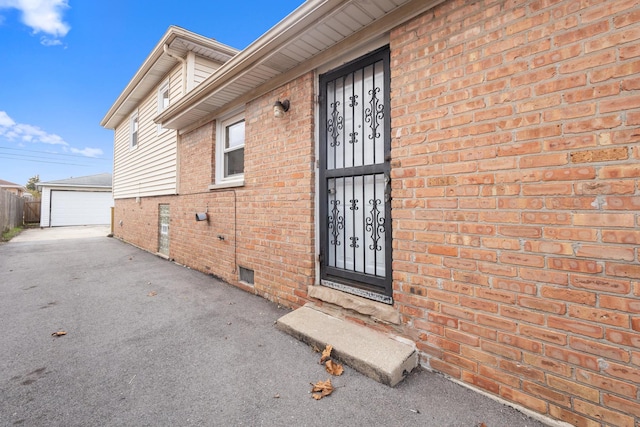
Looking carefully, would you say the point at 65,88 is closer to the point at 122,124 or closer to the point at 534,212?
the point at 122,124

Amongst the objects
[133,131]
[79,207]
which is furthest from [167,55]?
[79,207]

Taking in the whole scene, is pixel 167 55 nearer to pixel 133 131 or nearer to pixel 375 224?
pixel 133 131

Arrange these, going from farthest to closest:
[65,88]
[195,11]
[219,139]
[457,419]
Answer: [65,88]
[195,11]
[219,139]
[457,419]

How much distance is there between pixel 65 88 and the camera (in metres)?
43.8

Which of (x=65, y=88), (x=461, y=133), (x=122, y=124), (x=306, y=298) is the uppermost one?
(x=65, y=88)

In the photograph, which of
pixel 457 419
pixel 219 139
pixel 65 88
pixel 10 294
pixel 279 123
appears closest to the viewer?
pixel 457 419

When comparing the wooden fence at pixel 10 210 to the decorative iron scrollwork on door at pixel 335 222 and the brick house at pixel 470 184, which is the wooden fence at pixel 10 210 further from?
the decorative iron scrollwork on door at pixel 335 222

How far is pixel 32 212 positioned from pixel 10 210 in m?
6.19

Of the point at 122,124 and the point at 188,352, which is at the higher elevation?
the point at 122,124

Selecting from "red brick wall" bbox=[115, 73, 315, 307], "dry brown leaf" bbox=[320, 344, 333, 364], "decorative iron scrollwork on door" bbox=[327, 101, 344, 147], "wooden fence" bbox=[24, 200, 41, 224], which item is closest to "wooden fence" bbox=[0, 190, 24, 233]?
"wooden fence" bbox=[24, 200, 41, 224]

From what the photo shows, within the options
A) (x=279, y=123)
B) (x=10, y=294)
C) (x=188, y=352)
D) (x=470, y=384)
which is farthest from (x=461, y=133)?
(x=10, y=294)

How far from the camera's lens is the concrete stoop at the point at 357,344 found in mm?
1956

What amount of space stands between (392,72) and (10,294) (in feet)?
20.2

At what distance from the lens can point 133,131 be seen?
1000cm
